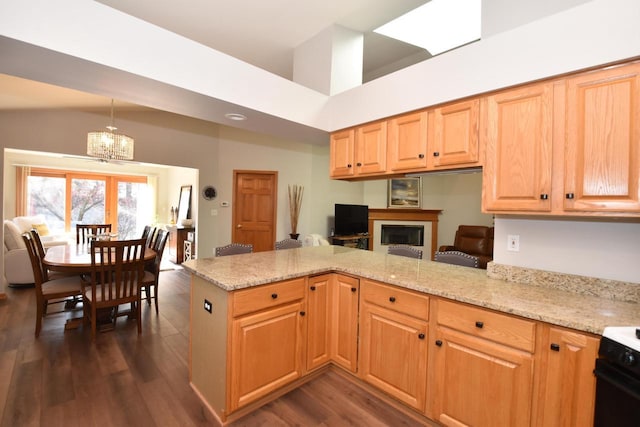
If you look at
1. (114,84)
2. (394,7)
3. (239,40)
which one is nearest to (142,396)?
(114,84)

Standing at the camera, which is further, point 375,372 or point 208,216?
point 208,216

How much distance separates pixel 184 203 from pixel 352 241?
4190 mm

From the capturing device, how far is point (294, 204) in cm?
591

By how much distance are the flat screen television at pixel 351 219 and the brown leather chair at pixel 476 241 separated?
1804mm

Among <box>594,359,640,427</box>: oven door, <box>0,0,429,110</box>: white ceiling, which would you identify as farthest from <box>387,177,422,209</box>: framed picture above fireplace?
<box>594,359,640,427</box>: oven door

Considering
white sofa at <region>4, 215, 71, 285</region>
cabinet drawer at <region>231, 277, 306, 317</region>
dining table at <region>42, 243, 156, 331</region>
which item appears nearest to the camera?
cabinet drawer at <region>231, 277, 306, 317</region>

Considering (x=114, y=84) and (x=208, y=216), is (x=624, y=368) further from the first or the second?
(x=208, y=216)

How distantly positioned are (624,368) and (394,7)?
124 inches

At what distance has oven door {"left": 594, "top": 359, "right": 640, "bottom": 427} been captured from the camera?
107 cm

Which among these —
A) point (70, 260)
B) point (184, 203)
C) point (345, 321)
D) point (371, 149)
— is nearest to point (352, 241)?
point (184, 203)

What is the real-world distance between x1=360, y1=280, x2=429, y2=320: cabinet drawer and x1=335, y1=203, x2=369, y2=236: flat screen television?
4236 mm

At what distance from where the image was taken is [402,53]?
3.97m

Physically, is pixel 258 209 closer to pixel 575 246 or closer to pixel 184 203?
pixel 184 203

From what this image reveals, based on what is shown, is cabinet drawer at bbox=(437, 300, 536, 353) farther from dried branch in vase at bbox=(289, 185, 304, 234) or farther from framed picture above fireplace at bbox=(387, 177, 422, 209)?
framed picture above fireplace at bbox=(387, 177, 422, 209)
